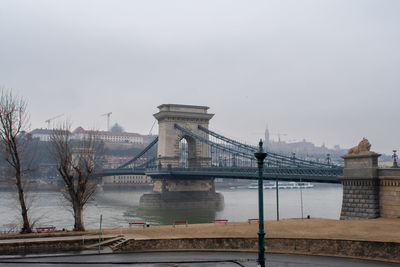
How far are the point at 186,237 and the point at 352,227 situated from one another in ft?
31.5

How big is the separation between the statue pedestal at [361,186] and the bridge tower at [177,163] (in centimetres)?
3659

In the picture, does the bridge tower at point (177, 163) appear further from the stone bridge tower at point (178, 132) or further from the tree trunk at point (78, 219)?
the tree trunk at point (78, 219)

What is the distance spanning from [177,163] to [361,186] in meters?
47.5

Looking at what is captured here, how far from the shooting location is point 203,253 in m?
20.0

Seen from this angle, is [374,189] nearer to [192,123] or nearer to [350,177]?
[350,177]

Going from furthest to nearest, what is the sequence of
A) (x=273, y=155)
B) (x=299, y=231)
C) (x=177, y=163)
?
(x=177, y=163), (x=273, y=155), (x=299, y=231)

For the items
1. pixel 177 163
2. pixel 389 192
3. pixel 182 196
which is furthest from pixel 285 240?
pixel 177 163

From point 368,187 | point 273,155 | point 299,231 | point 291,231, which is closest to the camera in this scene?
point 299,231

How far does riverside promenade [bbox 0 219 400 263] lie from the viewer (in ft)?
61.2

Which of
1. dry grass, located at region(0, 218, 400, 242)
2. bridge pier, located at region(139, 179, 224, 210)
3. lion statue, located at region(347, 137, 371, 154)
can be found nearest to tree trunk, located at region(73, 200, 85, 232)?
dry grass, located at region(0, 218, 400, 242)

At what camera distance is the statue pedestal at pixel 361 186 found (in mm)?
28094

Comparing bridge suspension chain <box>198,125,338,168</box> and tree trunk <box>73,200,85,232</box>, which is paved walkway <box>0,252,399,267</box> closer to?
tree trunk <box>73,200,85,232</box>

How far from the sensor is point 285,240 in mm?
20453

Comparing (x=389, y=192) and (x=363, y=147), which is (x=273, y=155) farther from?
(x=389, y=192)
